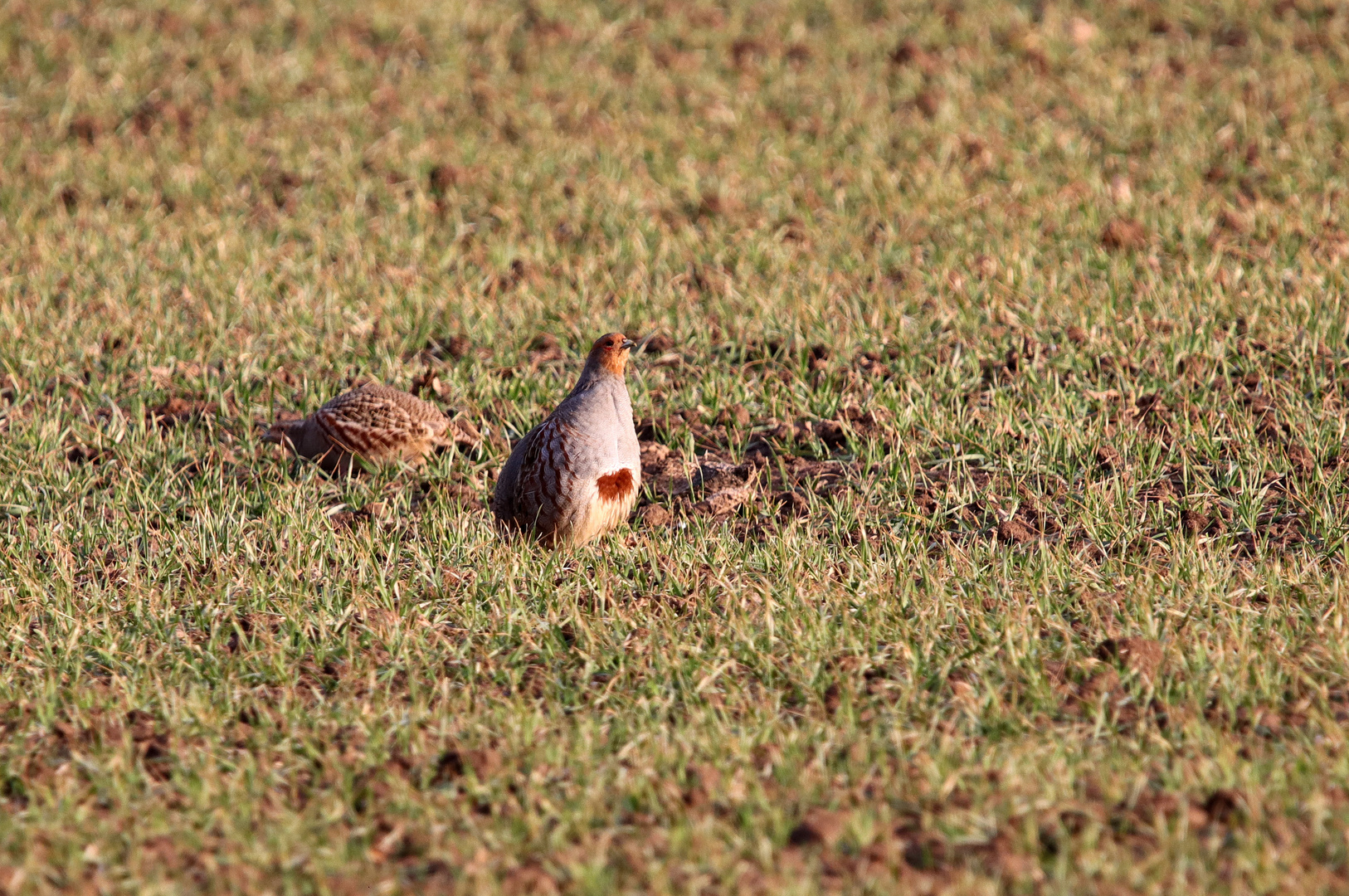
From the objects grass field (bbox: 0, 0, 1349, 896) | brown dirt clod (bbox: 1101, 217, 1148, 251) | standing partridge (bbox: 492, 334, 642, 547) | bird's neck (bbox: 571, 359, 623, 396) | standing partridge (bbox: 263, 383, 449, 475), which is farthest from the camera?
brown dirt clod (bbox: 1101, 217, 1148, 251)

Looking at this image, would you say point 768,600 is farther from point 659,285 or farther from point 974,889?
point 659,285

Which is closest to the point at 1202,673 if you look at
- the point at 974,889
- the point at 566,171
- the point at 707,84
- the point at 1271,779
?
the point at 1271,779

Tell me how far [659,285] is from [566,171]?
2065 millimetres

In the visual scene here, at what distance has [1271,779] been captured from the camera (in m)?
3.37

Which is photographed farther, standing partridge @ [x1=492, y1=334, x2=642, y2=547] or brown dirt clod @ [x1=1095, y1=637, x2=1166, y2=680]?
standing partridge @ [x1=492, y1=334, x2=642, y2=547]

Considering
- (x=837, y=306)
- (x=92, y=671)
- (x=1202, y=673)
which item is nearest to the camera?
(x=1202, y=673)

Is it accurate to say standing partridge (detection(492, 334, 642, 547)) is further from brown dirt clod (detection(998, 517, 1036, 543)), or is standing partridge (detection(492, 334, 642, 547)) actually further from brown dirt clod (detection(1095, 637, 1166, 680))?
brown dirt clod (detection(1095, 637, 1166, 680))

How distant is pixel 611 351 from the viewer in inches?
201

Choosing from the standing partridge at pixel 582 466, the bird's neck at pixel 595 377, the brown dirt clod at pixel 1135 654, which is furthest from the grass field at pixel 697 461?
the bird's neck at pixel 595 377

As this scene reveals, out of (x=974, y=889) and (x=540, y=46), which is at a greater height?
(x=540, y=46)

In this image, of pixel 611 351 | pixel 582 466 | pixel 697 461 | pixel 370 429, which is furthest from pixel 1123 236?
pixel 370 429

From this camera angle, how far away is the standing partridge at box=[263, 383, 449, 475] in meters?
5.61

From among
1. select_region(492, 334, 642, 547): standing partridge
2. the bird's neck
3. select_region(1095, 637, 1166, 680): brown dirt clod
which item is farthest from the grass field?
the bird's neck

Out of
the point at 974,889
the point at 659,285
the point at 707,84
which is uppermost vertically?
the point at 707,84
